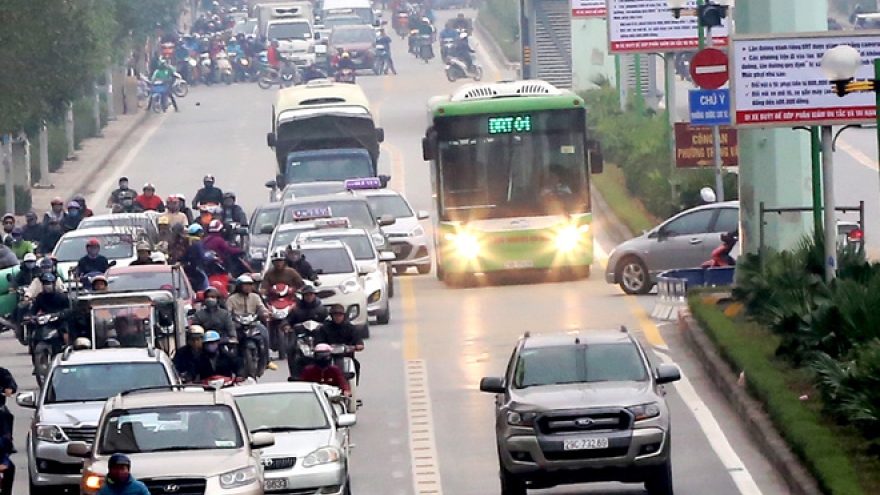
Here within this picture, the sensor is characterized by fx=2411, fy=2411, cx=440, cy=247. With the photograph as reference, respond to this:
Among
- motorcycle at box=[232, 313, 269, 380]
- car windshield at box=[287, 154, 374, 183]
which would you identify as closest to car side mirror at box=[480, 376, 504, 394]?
motorcycle at box=[232, 313, 269, 380]

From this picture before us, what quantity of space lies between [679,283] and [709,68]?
373 centimetres

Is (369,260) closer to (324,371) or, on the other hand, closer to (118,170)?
(324,371)

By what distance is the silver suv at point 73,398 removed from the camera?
69.3 ft

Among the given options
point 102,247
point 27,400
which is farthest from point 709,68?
point 27,400

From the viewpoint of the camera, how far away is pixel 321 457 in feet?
64.5

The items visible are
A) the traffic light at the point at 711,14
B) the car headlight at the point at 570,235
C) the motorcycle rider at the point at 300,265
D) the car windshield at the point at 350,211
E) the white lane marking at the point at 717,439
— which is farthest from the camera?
the car windshield at the point at 350,211

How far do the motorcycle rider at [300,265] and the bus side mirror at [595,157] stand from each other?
20.4 feet

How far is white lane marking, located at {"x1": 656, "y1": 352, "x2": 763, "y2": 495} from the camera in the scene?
819 inches

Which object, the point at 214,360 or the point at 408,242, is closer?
the point at 214,360

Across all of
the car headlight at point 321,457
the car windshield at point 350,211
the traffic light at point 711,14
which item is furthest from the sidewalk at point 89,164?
the car headlight at point 321,457

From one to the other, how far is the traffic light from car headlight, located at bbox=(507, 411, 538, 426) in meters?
15.4

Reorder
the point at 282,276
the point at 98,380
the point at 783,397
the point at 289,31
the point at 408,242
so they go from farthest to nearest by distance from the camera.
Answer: the point at 289,31 < the point at 408,242 < the point at 282,276 < the point at 783,397 < the point at 98,380

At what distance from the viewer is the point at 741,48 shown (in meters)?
27.8

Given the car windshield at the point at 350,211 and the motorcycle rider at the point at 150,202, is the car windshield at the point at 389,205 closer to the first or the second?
the car windshield at the point at 350,211
